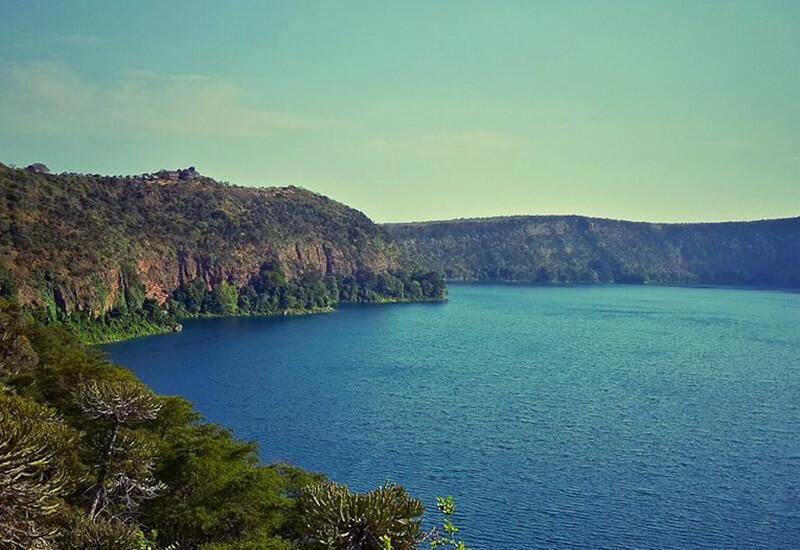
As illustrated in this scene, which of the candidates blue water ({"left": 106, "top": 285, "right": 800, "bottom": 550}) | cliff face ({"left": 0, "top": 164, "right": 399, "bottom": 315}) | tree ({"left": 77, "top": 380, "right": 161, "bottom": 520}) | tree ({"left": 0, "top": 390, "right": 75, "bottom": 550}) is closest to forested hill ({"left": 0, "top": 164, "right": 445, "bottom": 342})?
cliff face ({"left": 0, "top": 164, "right": 399, "bottom": 315})

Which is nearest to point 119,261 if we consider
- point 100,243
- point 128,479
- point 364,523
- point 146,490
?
point 100,243

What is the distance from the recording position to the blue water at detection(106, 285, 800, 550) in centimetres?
4816

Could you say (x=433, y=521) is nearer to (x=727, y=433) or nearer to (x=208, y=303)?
(x=727, y=433)

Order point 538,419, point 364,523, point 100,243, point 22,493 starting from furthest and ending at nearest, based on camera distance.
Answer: point 100,243
point 538,419
point 364,523
point 22,493

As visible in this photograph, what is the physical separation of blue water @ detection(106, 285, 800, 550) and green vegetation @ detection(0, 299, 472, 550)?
52.2 ft

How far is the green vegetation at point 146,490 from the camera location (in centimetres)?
1808

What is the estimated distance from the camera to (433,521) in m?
46.4

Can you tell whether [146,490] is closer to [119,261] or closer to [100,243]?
[100,243]

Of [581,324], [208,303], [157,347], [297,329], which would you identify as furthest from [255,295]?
[581,324]

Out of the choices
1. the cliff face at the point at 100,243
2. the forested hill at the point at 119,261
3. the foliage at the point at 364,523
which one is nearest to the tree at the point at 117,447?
the foliage at the point at 364,523

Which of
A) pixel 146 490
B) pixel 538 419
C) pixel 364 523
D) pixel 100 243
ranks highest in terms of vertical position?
pixel 100 243

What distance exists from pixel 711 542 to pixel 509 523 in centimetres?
1233

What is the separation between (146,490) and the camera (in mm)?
28531

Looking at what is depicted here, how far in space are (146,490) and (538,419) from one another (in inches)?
1959
